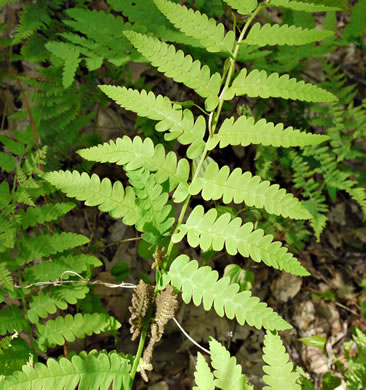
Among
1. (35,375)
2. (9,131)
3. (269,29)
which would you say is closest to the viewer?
(35,375)

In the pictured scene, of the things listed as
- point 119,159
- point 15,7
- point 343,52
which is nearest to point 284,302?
point 119,159

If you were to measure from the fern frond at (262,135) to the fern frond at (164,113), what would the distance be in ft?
0.32

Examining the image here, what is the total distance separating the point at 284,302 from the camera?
12.5ft

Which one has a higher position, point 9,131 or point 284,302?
point 9,131

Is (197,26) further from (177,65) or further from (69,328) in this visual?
(69,328)

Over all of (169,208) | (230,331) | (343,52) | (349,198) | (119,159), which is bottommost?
(230,331)

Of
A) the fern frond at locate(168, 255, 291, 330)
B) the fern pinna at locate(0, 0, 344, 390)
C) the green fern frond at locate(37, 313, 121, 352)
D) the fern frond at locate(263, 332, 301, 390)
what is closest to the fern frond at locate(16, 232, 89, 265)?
the green fern frond at locate(37, 313, 121, 352)

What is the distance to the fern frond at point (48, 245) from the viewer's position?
7.87 feet

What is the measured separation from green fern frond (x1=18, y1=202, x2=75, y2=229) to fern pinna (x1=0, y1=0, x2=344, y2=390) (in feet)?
1.63

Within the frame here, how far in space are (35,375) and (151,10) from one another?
8.40 feet

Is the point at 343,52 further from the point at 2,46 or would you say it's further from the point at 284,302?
the point at 2,46

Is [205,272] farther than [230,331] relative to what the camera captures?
No

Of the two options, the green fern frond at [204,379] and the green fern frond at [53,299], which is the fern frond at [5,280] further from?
the green fern frond at [204,379]

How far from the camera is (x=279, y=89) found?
2.04 metres
